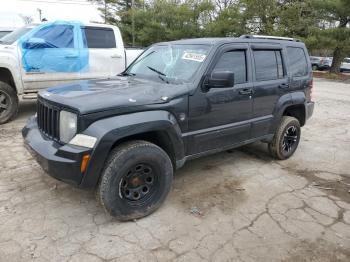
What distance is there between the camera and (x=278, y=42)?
4902 millimetres

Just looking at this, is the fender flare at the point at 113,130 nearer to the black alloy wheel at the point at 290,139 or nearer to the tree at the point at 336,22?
the black alloy wheel at the point at 290,139

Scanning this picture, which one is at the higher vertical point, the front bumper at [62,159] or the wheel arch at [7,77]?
the wheel arch at [7,77]

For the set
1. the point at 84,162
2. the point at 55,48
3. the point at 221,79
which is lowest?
→ the point at 84,162

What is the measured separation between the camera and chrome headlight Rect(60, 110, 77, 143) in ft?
10.0

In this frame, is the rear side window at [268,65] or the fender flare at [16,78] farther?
the fender flare at [16,78]

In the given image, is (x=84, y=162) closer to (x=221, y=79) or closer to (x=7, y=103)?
(x=221, y=79)

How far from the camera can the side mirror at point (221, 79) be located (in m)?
3.57

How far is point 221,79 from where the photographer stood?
3.59 m

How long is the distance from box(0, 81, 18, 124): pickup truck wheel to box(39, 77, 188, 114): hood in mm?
3269

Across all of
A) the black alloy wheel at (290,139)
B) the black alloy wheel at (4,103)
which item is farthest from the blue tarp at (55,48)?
the black alloy wheel at (290,139)

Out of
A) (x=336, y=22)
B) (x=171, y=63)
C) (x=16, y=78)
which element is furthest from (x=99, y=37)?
(x=336, y=22)

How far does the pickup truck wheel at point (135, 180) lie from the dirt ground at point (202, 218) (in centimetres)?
15

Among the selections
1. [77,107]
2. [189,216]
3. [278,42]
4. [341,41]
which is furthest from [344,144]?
[341,41]

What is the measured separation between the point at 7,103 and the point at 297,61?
5.43 meters
